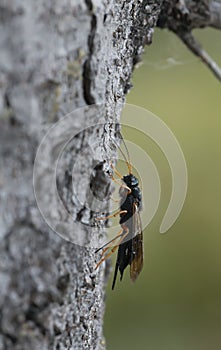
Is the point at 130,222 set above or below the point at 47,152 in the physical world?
above

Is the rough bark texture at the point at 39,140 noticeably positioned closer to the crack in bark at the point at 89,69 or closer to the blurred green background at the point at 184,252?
the crack in bark at the point at 89,69

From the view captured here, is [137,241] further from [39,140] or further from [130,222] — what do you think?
[39,140]

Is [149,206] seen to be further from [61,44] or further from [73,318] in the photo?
[61,44]

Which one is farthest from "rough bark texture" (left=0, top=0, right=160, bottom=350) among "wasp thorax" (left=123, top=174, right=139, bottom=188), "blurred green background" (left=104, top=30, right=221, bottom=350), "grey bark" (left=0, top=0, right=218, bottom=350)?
"blurred green background" (left=104, top=30, right=221, bottom=350)

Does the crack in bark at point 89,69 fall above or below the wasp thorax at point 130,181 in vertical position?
below

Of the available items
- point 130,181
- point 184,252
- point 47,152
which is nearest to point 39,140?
point 47,152

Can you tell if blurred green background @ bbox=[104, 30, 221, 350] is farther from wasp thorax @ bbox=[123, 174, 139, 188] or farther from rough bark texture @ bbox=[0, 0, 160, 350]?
rough bark texture @ bbox=[0, 0, 160, 350]

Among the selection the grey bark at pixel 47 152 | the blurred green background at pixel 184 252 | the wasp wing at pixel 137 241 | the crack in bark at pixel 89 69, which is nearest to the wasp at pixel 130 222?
the wasp wing at pixel 137 241
